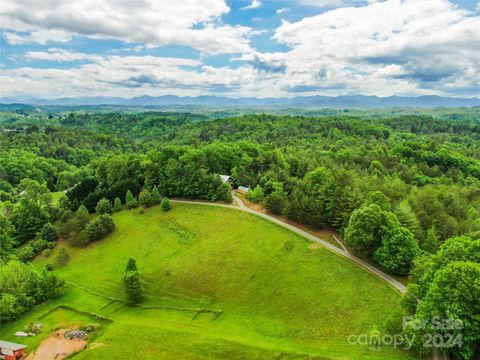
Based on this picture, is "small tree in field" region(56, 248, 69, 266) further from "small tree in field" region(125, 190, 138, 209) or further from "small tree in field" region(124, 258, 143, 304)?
"small tree in field" region(124, 258, 143, 304)

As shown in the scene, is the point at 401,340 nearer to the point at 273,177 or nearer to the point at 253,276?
the point at 253,276

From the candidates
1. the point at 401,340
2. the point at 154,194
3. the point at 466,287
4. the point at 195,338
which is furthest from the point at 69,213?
the point at 466,287

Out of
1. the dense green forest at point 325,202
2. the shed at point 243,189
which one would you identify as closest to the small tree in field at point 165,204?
the dense green forest at point 325,202

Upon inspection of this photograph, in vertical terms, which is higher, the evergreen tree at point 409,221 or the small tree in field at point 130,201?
the evergreen tree at point 409,221

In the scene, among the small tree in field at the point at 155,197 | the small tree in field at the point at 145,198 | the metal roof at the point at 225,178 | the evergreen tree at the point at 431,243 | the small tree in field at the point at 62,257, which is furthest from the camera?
the metal roof at the point at 225,178

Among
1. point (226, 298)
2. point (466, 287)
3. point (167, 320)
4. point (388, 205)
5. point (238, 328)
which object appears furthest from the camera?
point (388, 205)

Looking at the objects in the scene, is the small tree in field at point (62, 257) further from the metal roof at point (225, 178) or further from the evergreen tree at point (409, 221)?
the evergreen tree at point (409, 221)

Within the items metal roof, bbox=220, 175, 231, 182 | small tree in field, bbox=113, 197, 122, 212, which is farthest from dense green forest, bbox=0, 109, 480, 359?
metal roof, bbox=220, 175, 231, 182
